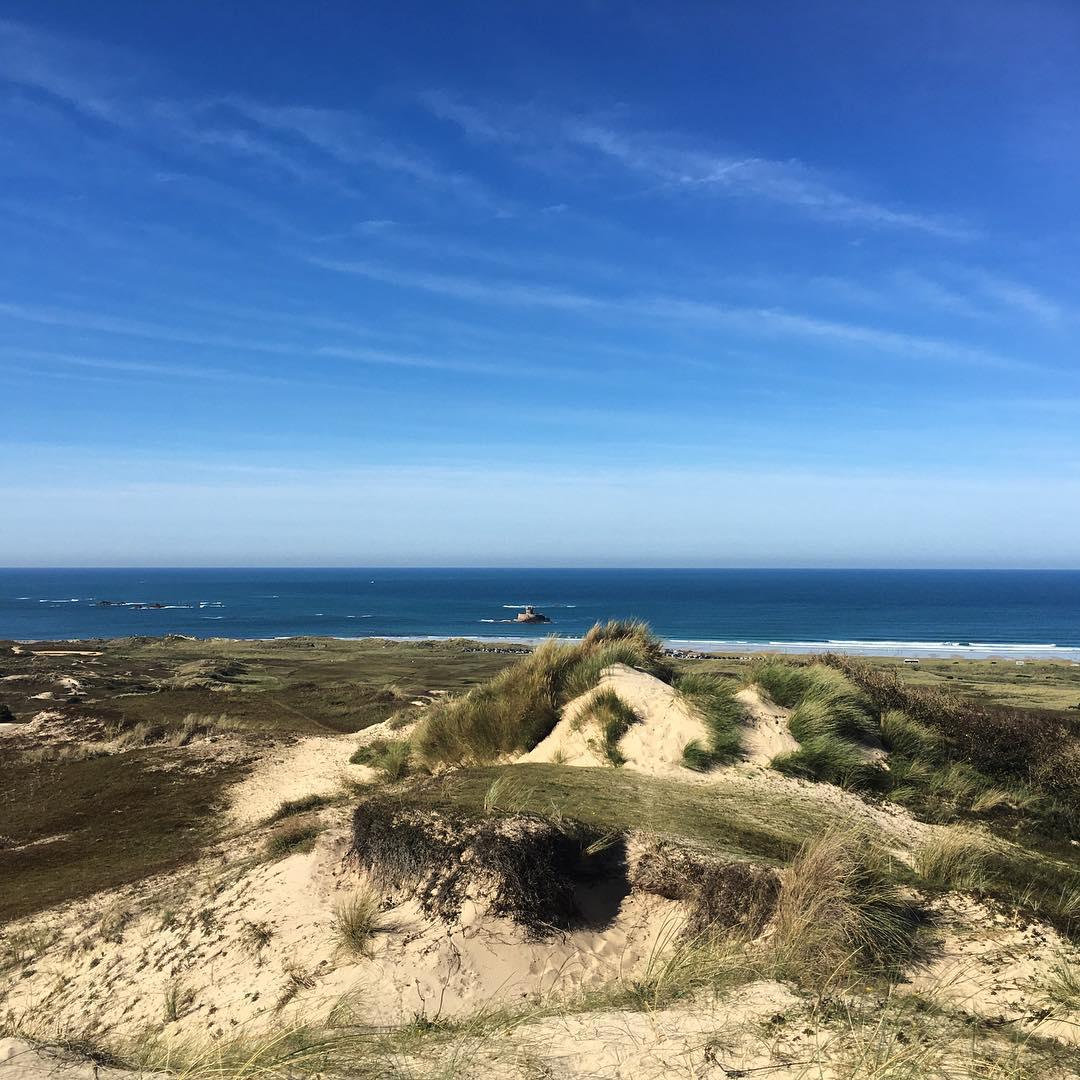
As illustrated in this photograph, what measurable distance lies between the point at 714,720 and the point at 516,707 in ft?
12.9

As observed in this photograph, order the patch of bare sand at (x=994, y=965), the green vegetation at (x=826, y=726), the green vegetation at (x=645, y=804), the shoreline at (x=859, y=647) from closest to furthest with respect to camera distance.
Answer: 1. the patch of bare sand at (x=994, y=965)
2. the green vegetation at (x=645, y=804)
3. the green vegetation at (x=826, y=726)
4. the shoreline at (x=859, y=647)

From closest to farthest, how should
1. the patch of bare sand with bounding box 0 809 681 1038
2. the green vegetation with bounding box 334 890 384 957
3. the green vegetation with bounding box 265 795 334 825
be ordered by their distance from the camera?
the patch of bare sand with bounding box 0 809 681 1038 → the green vegetation with bounding box 334 890 384 957 → the green vegetation with bounding box 265 795 334 825

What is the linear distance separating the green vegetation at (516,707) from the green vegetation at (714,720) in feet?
6.81

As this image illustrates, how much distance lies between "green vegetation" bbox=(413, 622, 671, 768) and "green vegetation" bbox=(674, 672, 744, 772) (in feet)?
6.81

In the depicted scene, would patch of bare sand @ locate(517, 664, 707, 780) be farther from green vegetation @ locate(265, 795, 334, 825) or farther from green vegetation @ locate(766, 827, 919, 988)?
green vegetation @ locate(766, 827, 919, 988)

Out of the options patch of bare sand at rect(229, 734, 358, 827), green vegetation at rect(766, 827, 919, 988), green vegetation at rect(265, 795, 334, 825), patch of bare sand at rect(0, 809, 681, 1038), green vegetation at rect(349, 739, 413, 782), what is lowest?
patch of bare sand at rect(229, 734, 358, 827)

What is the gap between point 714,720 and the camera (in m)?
11.4

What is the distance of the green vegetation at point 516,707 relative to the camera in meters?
13.0

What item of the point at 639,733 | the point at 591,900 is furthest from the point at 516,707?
the point at 591,900

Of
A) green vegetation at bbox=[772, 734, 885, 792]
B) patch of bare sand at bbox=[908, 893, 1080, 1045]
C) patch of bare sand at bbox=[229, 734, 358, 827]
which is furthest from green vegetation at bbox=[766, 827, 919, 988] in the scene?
patch of bare sand at bbox=[229, 734, 358, 827]

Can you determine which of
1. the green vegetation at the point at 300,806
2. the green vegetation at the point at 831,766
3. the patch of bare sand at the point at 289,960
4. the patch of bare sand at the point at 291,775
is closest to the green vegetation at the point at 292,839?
the patch of bare sand at the point at 289,960

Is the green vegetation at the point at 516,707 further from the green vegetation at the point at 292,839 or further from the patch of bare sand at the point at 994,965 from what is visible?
the patch of bare sand at the point at 994,965

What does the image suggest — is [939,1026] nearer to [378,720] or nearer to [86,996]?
[86,996]

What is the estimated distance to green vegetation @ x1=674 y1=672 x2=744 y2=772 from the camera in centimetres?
1074
